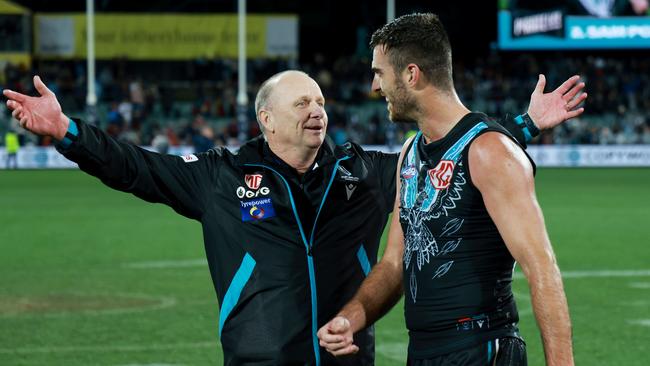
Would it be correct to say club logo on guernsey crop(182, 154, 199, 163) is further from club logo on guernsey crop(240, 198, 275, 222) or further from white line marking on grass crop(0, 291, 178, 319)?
white line marking on grass crop(0, 291, 178, 319)

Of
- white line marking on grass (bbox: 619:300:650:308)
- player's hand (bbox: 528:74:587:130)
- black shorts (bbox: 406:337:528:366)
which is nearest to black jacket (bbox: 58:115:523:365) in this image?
player's hand (bbox: 528:74:587:130)

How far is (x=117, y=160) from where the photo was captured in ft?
15.7

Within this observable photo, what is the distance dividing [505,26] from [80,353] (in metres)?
32.3

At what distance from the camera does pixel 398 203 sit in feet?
14.4

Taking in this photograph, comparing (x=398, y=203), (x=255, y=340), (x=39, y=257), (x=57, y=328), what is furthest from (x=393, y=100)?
(x=39, y=257)

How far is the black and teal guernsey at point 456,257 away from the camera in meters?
3.97

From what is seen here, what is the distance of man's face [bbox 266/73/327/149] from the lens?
4.98 m

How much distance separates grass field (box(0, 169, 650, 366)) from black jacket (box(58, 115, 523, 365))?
3.54 meters

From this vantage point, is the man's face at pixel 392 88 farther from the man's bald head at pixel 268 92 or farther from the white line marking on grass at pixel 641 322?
the white line marking on grass at pixel 641 322

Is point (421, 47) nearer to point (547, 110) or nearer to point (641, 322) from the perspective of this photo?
point (547, 110)

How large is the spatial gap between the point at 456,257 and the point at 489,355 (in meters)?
0.35

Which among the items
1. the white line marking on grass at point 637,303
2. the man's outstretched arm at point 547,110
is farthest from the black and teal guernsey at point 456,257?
the white line marking on grass at point 637,303

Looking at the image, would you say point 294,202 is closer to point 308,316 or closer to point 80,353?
point 308,316

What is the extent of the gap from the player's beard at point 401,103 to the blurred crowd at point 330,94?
3392 cm
